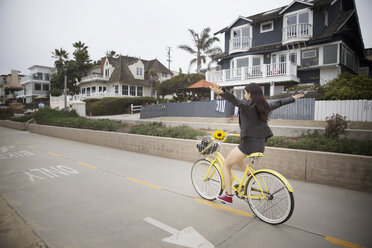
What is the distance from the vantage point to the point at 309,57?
1997 centimetres

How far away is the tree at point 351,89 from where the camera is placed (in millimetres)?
10158

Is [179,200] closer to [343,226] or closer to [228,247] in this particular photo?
[228,247]

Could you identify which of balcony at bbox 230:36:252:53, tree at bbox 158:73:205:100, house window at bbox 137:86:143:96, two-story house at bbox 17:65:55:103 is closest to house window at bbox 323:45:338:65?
balcony at bbox 230:36:252:53

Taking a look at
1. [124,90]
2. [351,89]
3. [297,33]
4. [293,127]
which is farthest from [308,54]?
[124,90]

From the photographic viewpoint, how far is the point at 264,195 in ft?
11.2

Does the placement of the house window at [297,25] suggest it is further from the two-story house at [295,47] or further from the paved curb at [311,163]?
the paved curb at [311,163]

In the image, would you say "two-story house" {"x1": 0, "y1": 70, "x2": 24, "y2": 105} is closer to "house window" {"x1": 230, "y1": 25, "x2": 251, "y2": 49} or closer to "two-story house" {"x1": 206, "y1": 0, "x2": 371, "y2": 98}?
"house window" {"x1": 230, "y1": 25, "x2": 251, "y2": 49}

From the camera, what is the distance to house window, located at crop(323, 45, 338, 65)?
18.6 m

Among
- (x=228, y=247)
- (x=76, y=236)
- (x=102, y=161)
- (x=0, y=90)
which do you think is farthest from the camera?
(x=0, y=90)

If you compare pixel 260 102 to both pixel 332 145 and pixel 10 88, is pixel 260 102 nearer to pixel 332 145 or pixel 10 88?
pixel 332 145


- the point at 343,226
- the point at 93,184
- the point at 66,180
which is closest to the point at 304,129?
the point at 343,226

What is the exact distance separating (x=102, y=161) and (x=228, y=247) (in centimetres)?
616

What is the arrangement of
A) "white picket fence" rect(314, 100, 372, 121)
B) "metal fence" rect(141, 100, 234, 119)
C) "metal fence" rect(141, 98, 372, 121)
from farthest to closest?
"metal fence" rect(141, 100, 234, 119)
"metal fence" rect(141, 98, 372, 121)
"white picket fence" rect(314, 100, 372, 121)

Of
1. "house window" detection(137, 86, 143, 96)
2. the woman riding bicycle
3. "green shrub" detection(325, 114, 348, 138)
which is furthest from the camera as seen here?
"house window" detection(137, 86, 143, 96)
